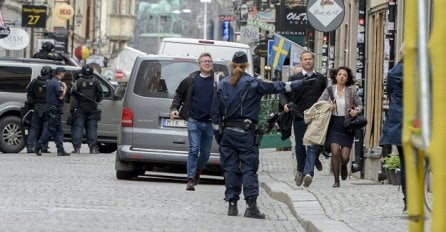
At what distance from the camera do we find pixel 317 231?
40.1ft

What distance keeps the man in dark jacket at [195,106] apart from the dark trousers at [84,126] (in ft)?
37.2

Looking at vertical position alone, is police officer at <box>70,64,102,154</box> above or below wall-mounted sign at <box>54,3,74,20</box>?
below

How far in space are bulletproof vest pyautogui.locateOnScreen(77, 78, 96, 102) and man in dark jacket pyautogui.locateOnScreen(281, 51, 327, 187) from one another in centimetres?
1069

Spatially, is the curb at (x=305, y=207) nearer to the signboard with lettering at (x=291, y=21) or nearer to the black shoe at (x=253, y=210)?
the black shoe at (x=253, y=210)

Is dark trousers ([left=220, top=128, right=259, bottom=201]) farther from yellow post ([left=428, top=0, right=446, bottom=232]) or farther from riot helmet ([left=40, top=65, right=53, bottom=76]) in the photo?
riot helmet ([left=40, top=65, right=53, bottom=76])

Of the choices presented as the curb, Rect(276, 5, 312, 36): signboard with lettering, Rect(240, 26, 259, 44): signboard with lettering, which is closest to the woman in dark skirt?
the curb

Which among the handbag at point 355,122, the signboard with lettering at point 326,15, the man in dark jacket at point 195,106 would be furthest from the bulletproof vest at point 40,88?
the handbag at point 355,122

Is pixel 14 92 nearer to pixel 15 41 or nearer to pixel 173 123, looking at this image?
pixel 173 123

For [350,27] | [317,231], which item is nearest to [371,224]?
[317,231]

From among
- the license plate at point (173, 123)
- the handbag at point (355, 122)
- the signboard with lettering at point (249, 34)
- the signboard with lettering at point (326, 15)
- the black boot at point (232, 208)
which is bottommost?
the black boot at point (232, 208)

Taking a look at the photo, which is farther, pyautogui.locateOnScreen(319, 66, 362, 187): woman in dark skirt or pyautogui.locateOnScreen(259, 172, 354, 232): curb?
pyautogui.locateOnScreen(319, 66, 362, 187): woman in dark skirt

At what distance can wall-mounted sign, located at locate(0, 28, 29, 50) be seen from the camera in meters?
48.2

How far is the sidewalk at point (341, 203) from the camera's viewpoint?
40.6 feet

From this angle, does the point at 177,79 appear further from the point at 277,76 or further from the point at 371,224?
the point at 277,76
